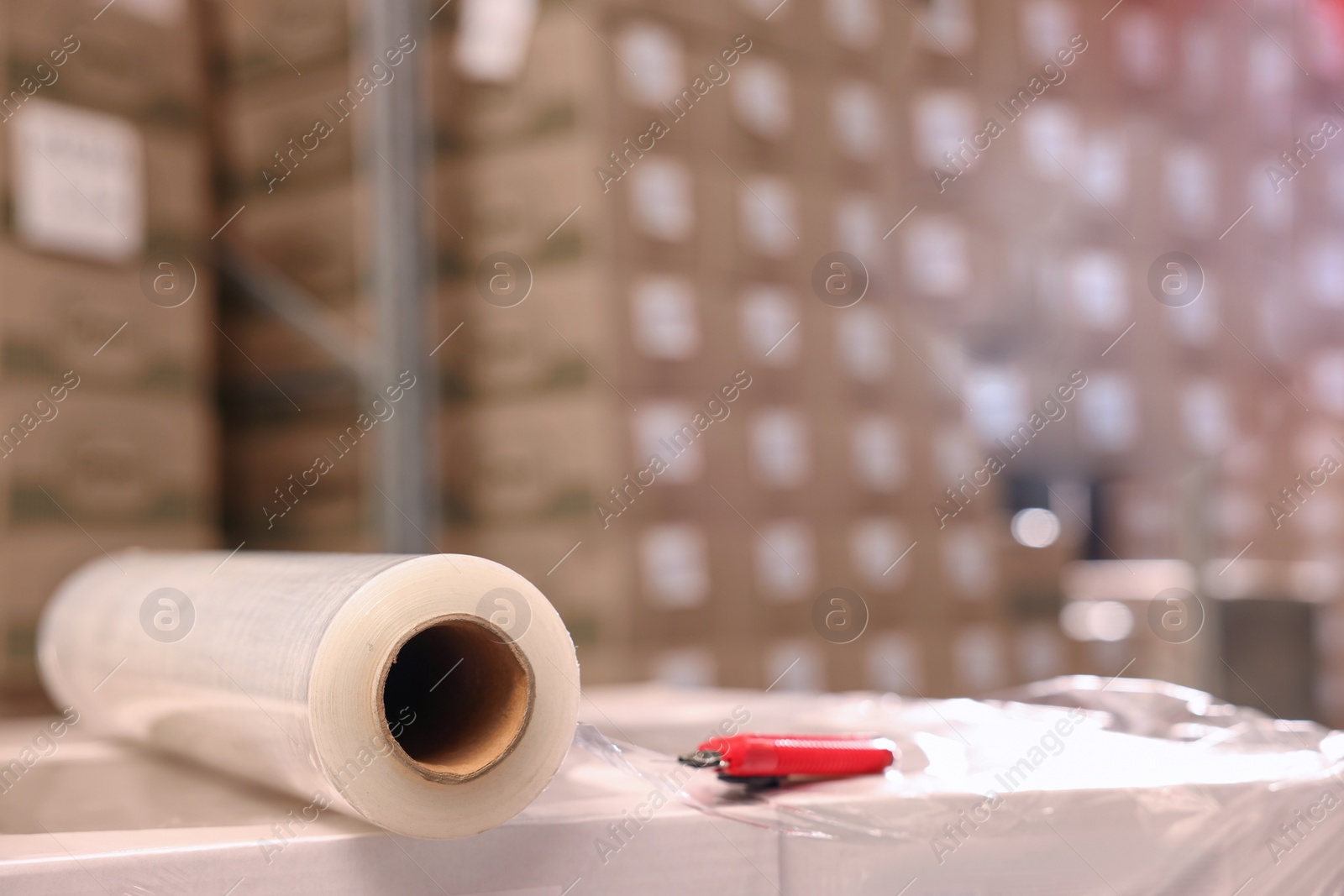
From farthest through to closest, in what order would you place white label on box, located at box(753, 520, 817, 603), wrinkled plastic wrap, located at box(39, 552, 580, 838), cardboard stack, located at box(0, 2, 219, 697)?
white label on box, located at box(753, 520, 817, 603)
cardboard stack, located at box(0, 2, 219, 697)
wrinkled plastic wrap, located at box(39, 552, 580, 838)

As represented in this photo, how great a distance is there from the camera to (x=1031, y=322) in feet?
7.80

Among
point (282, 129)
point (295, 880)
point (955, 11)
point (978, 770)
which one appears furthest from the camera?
point (955, 11)

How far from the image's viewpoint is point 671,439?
206 cm

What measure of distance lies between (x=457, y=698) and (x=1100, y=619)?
2.02 meters

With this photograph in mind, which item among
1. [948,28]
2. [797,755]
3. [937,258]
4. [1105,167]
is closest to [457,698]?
[797,755]

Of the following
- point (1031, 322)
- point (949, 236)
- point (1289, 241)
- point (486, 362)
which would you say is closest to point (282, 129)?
point (486, 362)

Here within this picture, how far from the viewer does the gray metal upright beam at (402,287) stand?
212cm

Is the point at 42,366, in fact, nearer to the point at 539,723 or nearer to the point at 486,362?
the point at 486,362

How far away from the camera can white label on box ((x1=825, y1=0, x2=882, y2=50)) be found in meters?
2.28

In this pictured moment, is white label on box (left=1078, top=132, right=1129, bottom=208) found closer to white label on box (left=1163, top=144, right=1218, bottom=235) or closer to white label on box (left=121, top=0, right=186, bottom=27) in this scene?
white label on box (left=1163, top=144, right=1218, bottom=235)

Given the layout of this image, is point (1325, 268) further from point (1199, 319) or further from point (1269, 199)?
point (1199, 319)

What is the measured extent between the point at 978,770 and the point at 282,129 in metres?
1.84

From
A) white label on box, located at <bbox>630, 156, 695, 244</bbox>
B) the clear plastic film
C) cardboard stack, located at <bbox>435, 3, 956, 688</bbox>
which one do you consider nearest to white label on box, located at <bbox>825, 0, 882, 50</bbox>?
cardboard stack, located at <bbox>435, 3, 956, 688</bbox>

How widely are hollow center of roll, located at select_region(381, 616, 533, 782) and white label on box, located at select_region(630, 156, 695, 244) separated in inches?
51.5
